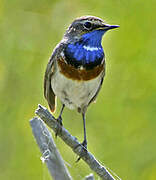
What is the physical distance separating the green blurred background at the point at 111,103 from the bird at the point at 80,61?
0.80 meters

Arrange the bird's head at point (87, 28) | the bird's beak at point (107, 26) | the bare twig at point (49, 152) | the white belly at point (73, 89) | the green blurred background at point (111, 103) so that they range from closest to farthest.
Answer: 1. the bare twig at point (49, 152)
2. the bird's beak at point (107, 26)
3. the bird's head at point (87, 28)
4. the white belly at point (73, 89)
5. the green blurred background at point (111, 103)

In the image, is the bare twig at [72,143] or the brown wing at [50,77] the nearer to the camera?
the bare twig at [72,143]

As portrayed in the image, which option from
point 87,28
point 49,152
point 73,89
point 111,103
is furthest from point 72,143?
point 111,103

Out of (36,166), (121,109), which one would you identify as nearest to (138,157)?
(121,109)

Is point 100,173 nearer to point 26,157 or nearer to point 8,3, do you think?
point 26,157

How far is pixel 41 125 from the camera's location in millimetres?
2625

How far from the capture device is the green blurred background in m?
4.48

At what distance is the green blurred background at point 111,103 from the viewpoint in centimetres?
448

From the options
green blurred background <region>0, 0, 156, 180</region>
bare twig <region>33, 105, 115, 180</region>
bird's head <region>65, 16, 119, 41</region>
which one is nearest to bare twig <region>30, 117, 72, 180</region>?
bare twig <region>33, 105, 115, 180</region>

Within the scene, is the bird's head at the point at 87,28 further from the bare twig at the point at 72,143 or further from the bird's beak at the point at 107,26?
the bare twig at the point at 72,143

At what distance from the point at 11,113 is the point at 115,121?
0.92 metres

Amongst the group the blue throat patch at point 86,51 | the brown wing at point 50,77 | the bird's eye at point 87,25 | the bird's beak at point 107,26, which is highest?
the brown wing at point 50,77

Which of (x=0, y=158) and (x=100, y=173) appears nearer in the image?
(x=100, y=173)

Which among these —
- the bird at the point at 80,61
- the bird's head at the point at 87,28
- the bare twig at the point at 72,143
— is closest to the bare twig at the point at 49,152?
the bare twig at the point at 72,143
